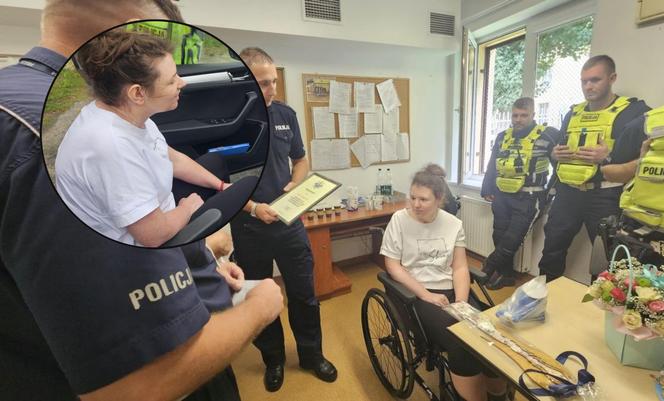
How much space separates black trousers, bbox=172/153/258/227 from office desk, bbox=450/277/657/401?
91 cm

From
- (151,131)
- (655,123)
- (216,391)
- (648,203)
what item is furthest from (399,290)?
(655,123)

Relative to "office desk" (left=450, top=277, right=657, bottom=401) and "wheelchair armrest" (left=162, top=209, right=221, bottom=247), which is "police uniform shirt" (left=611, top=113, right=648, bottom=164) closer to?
"office desk" (left=450, top=277, right=657, bottom=401)

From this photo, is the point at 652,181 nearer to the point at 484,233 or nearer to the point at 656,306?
the point at 656,306

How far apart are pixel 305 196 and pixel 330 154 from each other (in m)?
1.71

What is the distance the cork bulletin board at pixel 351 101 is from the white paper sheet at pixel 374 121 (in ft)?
0.10

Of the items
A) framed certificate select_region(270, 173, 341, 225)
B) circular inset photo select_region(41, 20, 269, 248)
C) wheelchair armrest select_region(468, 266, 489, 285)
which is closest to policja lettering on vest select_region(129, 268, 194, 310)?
circular inset photo select_region(41, 20, 269, 248)

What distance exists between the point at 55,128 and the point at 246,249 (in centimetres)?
135

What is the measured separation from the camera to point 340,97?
271cm

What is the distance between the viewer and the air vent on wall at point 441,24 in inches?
108

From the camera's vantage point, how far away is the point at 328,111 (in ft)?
8.82

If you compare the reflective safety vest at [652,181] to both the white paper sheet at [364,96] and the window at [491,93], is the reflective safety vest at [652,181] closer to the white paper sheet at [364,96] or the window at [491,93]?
the window at [491,93]

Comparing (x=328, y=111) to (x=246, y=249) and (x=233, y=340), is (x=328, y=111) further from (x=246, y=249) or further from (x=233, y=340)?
(x=233, y=340)

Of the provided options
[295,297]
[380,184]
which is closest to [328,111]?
[380,184]

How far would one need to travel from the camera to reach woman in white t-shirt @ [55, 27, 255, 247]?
0.18m
